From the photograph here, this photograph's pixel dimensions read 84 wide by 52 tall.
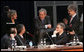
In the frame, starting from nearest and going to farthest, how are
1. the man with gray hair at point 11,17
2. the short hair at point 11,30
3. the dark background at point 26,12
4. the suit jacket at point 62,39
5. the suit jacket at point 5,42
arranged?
the suit jacket at point 5,42 < the short hair at point 11,30 < the suit jacket at point 62,39 < the man with gray hair at point 11,17 < the dark background at point 26,12

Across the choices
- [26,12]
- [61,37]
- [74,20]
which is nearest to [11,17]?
[61,37]

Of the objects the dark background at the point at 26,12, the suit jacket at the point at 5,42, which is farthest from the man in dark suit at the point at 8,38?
the dark background at the point at 26,12

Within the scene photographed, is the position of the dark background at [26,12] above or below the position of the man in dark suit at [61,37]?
above

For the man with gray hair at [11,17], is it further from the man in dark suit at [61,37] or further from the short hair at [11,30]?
the man in dark suit at [61,37]

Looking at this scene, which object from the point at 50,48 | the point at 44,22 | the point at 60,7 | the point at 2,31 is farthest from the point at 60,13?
the point at 50,48

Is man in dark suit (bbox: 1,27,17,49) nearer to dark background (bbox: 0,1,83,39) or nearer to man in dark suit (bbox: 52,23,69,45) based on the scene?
man in dark suit (bbox: 52,23,69,45)

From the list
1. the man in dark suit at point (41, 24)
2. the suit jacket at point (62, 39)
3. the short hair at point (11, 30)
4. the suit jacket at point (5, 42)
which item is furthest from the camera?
the man in dark suit at point (41, 24)

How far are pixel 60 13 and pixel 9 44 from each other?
12.3 ft

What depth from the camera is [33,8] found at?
9.96m

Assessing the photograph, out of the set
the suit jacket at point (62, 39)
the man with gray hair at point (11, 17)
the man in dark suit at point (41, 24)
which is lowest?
the suit jacket at point (62, 39)

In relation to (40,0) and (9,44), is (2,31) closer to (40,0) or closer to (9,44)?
(9,44)

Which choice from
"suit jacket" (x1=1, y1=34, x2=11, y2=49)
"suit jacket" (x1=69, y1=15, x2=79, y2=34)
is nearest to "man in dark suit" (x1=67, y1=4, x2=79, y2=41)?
"suit jacket" (x1=69, y1=15, x2=79, y2=34)

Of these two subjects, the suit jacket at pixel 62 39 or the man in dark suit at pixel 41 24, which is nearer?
the suit jacket at pixel 62 39

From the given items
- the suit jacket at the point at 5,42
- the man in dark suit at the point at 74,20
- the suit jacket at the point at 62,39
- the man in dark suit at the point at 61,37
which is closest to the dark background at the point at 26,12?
Result: the man in dark suit at the point at 61,37
